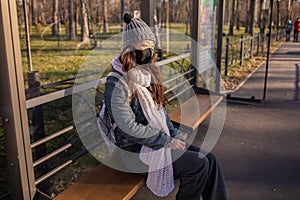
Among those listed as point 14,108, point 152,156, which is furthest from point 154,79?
point 14,108

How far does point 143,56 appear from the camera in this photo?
102 inches

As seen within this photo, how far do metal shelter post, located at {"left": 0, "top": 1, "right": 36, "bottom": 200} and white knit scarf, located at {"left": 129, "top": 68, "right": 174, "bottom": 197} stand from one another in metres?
0.80

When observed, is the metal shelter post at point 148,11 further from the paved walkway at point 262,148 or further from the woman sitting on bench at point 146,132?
the paved walkway at point 262,148

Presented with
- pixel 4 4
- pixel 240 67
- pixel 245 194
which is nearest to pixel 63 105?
pixel 245 194

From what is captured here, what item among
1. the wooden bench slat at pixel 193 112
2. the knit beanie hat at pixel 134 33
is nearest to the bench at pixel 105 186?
the knit beanie hat at pixel 134 33

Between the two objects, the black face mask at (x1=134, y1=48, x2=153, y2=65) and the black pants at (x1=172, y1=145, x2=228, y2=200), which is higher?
the black face mask at (x1=134, y1=48, x2=153, y2=65)

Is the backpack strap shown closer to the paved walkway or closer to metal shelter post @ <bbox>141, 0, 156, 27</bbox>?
the paved walkway

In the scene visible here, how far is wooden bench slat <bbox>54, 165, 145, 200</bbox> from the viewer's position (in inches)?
92.1

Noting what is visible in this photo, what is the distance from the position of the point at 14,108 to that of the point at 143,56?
1.01 meters

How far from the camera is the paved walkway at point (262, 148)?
3404mm

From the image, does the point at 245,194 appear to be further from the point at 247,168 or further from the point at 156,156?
the point at 156,156

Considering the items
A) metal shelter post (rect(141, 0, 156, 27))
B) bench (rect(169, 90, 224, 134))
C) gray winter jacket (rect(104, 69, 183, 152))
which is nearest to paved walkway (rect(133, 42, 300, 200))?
bench (rect(169, 90, 224, 134))

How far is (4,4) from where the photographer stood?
1.92 m

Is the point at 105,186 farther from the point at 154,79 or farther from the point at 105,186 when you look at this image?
the point at 154,79
